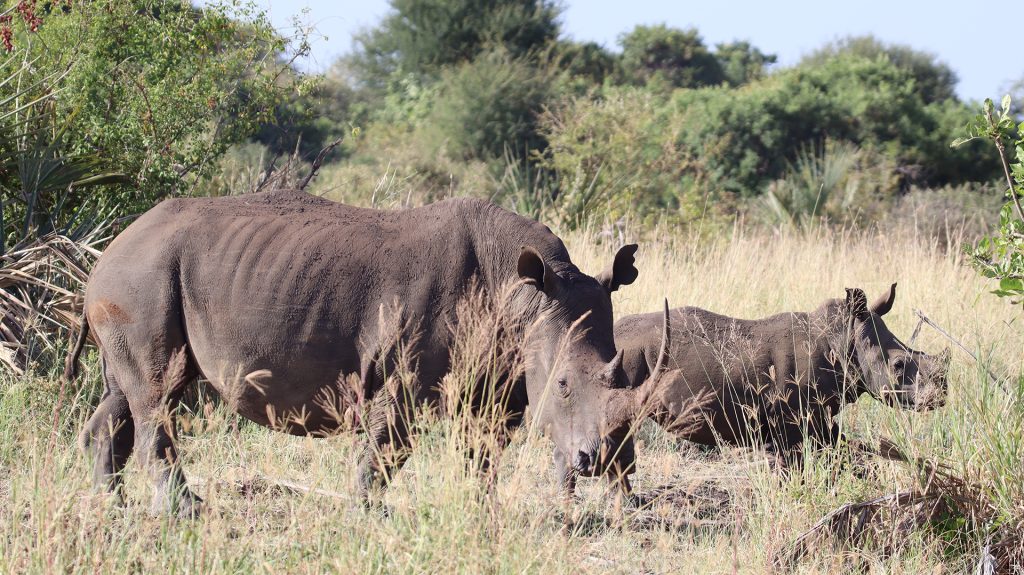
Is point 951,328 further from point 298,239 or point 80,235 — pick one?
point 80,235

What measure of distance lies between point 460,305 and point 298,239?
0.81m

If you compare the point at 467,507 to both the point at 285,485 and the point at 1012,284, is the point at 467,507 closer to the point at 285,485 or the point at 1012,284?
the point at 285,485

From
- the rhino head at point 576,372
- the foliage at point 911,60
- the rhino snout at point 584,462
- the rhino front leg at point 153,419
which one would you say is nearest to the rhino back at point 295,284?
the rhino front leg at point 153,419

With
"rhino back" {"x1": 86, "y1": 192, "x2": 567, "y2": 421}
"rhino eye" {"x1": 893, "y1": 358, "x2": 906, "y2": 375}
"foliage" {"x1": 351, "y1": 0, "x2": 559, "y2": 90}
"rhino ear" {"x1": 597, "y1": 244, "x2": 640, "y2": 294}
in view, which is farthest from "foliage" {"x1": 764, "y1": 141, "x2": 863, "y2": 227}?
"foliage" {"x1": 351, "y1": 0, "x2": 559, "y2": 90}

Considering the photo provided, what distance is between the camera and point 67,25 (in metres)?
8.12

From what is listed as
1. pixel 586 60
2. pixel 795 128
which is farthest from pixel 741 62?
pixel 795 128

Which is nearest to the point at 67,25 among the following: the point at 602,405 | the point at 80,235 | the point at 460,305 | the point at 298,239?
the point at 80,235

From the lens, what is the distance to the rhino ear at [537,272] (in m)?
4.78

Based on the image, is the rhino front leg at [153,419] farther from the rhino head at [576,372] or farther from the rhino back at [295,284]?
the rhino head at [576,372]

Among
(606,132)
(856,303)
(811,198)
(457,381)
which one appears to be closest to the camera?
(457,381)

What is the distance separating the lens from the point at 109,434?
5137 millimetres

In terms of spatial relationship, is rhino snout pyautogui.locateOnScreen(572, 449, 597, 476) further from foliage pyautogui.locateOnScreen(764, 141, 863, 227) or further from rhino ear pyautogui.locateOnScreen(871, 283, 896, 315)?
foliage pyautogui.locateOnScreen(764, 141, 863, 227)

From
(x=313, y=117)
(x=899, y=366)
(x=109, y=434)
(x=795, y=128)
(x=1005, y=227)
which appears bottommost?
(x=109, y=434)

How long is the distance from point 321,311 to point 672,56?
35132mm
